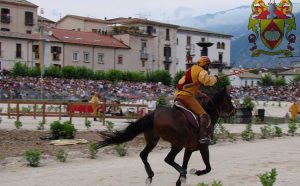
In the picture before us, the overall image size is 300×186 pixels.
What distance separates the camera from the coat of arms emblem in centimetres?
2355

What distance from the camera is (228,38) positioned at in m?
96.4

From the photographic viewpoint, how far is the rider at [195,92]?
29.2 ft

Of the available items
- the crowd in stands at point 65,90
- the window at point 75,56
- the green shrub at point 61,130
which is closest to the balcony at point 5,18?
the window at point 75,56

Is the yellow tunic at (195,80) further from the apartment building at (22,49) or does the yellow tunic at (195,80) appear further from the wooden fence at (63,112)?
the apartment building at (22,49)

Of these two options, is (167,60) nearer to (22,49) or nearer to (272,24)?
(22,49)

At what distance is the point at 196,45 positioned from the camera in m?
91.6

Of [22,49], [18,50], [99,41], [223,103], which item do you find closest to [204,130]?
Answer: [223,103]

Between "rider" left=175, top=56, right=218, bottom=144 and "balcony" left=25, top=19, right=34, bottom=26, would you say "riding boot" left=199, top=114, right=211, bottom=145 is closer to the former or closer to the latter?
"rider" left=175, top=56, right=218, bottom=144

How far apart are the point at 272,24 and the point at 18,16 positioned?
50432mm

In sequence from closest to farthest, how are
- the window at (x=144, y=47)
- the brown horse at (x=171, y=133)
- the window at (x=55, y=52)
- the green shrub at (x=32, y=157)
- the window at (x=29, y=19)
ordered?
1. the brown horse at (x=171, y=133)
2. the green shrub at (x=32, y=157)
3. the window at (x=55, y=52)
4. the window at (x=29, y=19)
5. the window at (x=144, y=47)

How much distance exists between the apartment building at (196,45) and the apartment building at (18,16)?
2661 cm

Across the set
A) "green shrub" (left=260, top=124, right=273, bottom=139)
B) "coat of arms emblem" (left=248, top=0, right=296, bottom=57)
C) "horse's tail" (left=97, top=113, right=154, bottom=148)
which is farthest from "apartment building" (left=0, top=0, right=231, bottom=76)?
"horse's tail" (left=97, top=113, right=154, bottom=148)

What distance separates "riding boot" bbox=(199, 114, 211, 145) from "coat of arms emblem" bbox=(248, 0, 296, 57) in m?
14.9

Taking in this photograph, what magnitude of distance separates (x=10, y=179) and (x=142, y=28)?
72096 millimetres
